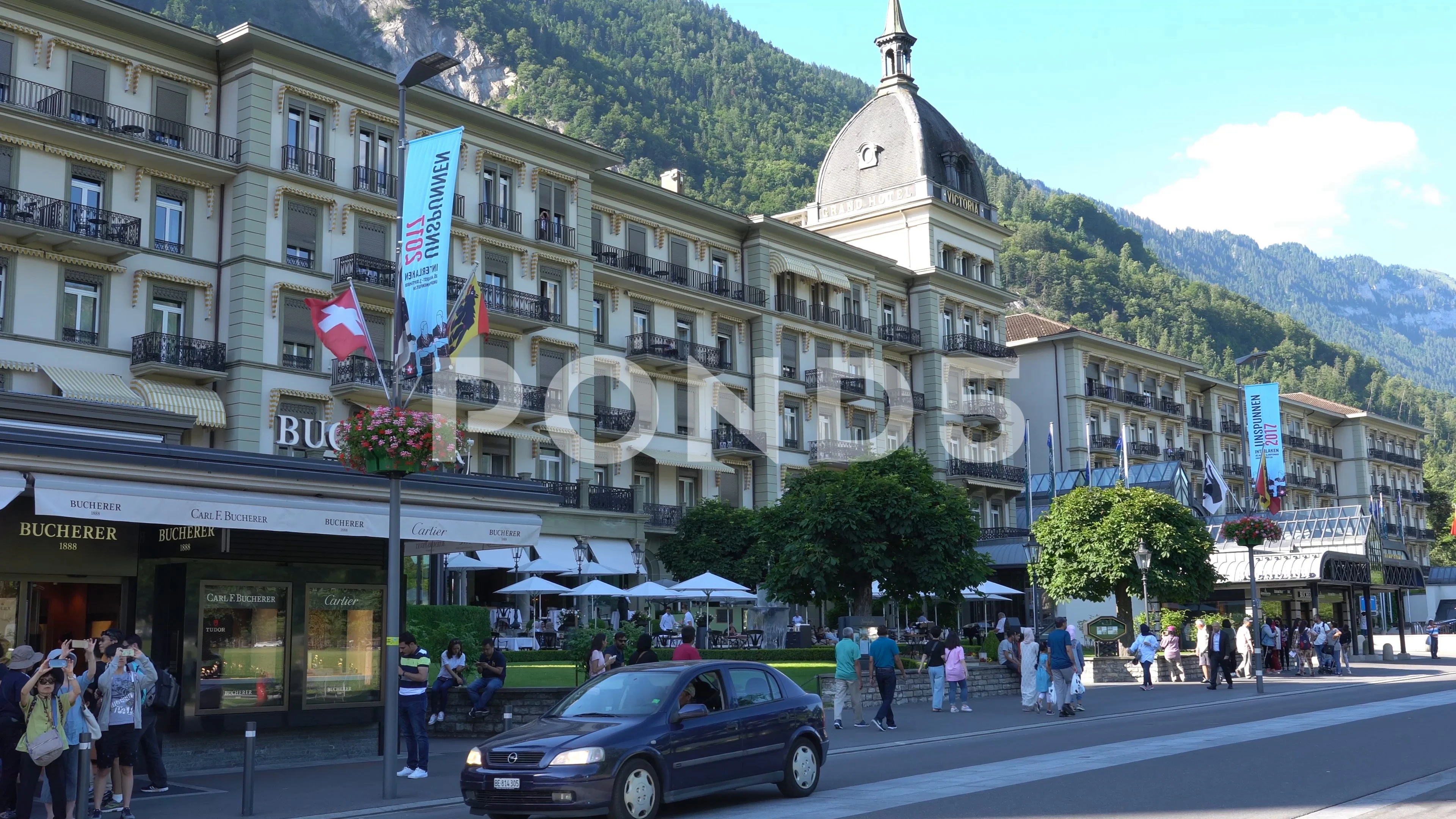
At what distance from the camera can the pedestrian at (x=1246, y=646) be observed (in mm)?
37469

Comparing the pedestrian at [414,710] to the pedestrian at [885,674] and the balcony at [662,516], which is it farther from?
the balcony at [662,516]

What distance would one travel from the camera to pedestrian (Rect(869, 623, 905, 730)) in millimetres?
23203

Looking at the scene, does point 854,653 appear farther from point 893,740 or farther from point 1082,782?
point 1082,782

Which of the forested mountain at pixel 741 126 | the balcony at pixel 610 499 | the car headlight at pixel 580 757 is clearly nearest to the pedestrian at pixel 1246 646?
the balcony at pixel 610 499

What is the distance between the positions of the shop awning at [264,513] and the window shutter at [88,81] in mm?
23492

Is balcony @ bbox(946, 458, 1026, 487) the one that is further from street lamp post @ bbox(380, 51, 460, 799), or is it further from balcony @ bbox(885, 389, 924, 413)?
street lamp post @ bbox(380, 51, 460, 799)

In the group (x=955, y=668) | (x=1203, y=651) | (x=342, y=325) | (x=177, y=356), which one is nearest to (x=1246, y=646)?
(x=1203, y=651)

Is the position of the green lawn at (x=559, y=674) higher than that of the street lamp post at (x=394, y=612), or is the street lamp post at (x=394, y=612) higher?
the street lamp post at (x=394, y=612)

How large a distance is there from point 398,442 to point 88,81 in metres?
26.4

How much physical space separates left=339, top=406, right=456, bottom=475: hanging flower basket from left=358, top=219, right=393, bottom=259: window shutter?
88.9 ft

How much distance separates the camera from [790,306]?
58.8m

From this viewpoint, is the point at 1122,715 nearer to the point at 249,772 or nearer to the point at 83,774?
the point at 249,772

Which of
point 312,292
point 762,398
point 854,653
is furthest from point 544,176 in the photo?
point 854,653

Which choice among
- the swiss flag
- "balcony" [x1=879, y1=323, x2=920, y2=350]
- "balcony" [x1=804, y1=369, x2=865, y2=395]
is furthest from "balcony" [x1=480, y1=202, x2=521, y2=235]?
the swiss flag
